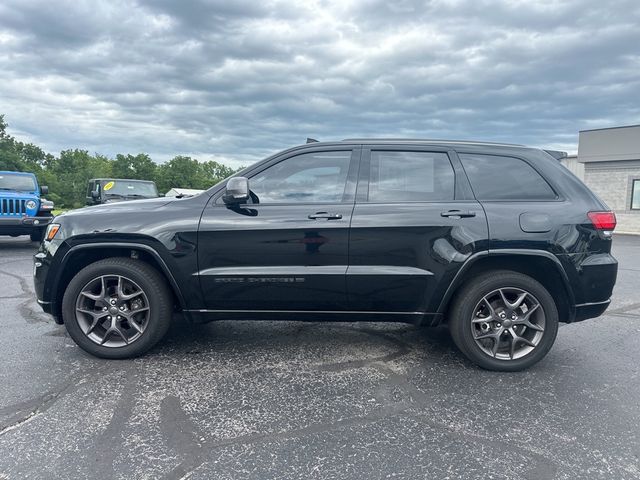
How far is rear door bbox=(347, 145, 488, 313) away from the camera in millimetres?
3465

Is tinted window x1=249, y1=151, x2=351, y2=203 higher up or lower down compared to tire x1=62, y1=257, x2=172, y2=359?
higher up

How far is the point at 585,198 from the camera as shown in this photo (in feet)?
Answer: 11.8

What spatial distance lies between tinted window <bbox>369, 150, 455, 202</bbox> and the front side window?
21631mm

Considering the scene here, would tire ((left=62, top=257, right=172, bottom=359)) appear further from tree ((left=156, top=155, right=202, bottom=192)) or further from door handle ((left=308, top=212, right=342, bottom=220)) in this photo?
tree ((left=156, top=155, right=202, bottom=192))

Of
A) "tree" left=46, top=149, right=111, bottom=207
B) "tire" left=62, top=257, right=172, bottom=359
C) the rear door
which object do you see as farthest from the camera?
"tree" left=46, top=149, right=111, bottom=207

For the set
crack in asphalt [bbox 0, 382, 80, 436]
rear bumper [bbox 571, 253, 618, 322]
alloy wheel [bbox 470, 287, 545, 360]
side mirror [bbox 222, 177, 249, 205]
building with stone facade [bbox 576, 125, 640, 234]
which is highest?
building with stone facade [bbox 576, 125, 640, 234]

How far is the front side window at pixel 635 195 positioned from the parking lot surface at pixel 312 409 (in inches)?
790

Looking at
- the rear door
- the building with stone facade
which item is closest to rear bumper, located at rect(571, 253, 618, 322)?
the rear door

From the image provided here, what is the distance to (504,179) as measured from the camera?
3.64 metres

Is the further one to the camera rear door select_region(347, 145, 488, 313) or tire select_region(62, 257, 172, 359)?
tire select_region(62, 257, 172, 359)

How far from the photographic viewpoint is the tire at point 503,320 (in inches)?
138

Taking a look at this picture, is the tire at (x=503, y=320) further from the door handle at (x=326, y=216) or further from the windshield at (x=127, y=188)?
the windshield at (x=127, y=188)

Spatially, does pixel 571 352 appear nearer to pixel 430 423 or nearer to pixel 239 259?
pixel 430 423

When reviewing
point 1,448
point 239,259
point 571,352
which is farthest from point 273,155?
point 571,352
